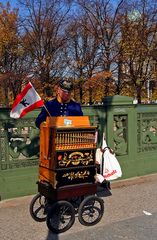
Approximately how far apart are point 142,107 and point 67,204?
130 inches

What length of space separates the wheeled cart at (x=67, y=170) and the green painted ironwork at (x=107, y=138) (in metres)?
1.10

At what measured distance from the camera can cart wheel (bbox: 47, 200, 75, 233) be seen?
14.5 ft

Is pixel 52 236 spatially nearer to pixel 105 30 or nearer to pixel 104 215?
pixel 104 215

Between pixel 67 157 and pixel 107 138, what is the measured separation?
2398mm

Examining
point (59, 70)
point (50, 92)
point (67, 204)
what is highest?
point (59, 70)

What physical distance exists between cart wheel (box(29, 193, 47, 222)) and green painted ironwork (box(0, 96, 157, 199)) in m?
0.92

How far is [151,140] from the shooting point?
7.40 meters

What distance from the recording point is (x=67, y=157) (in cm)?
441

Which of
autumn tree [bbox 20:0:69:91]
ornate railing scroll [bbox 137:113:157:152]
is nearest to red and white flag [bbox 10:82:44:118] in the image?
ornate railing scroll [bbox 137:113:157:152]

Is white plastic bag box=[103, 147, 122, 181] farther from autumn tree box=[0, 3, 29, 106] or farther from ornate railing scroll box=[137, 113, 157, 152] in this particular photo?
autumn tree box=[0, 3, 29, 106]

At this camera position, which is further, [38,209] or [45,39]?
[45,39]

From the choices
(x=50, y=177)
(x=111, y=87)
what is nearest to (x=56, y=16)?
(x=111, y=87)

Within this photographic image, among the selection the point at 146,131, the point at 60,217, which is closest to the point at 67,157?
the point at 60,217

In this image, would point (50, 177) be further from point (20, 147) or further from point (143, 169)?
point (143, 169)
